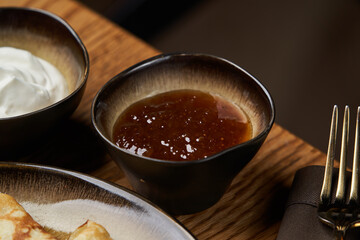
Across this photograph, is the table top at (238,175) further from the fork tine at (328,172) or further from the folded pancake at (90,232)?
the folded pancake at (90,232)

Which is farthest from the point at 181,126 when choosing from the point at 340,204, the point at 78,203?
the point at 340,204

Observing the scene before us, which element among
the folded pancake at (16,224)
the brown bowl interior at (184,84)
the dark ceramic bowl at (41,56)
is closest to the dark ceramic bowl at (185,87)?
the brown bowl interior at (184,84)

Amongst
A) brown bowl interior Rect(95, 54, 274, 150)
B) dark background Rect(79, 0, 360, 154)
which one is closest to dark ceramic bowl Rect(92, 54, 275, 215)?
brown bowl interior Rect(95, 54, 274, 150)

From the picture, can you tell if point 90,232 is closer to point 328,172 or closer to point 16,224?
point 16,224

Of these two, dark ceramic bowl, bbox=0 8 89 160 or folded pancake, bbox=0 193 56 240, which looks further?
dark ceramic bowl, bbox=0 8 89 160

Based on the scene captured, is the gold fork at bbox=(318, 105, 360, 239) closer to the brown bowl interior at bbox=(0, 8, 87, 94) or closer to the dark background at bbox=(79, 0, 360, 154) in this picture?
the brown bowl interior at bbox=(0, 8, 87, 94)

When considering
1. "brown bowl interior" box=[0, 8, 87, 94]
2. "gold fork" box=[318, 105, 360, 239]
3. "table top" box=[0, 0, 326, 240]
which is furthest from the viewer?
"brown bowl interior" box=[0, 8, 87, 94]

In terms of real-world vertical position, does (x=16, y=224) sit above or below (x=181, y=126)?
below
